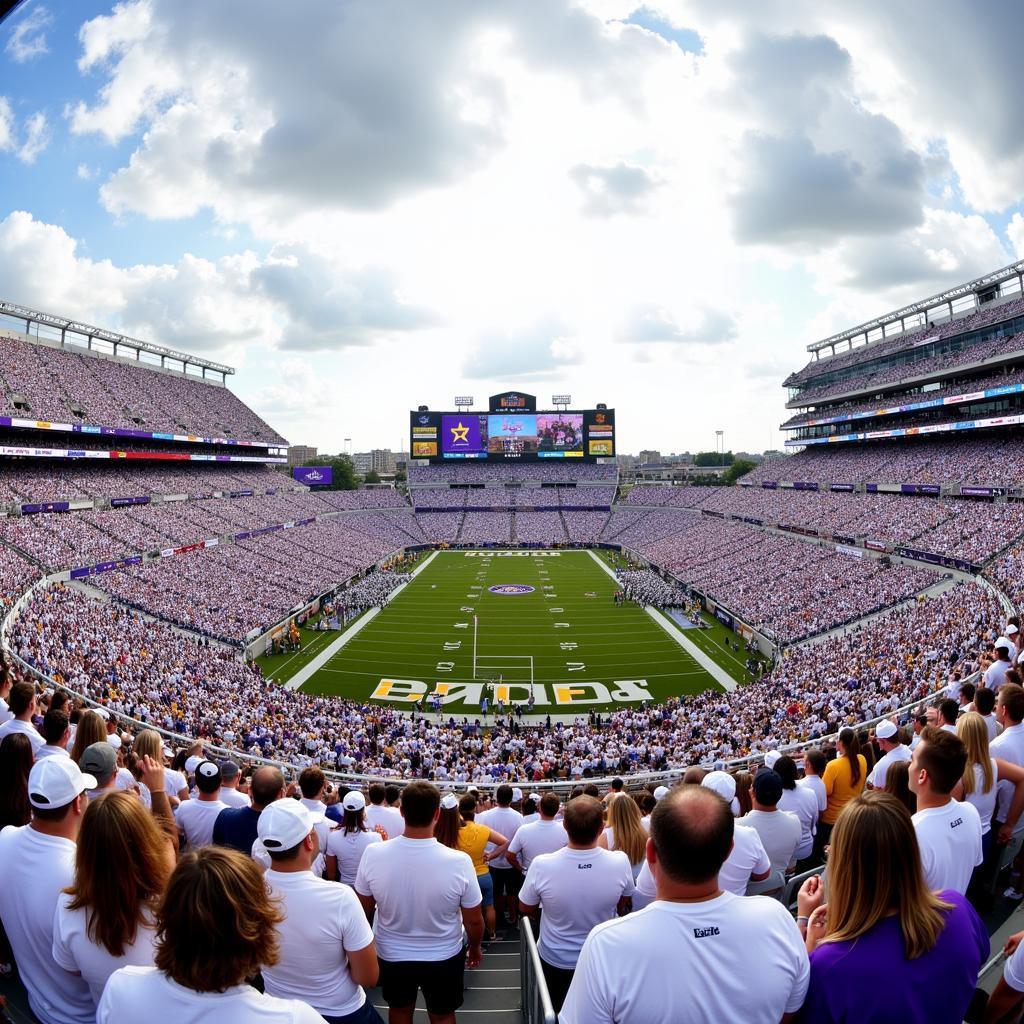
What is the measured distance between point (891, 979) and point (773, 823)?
121 inches

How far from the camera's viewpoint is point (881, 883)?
7.57 feet

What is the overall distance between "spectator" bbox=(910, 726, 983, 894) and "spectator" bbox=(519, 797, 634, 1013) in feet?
5.15

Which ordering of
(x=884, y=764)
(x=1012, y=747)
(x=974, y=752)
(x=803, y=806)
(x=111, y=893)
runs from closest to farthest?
(x=111, y=893) < (x=974, y=752) < (x=1012, y=747) < (x=884, y=764) < (x=803, y=806)

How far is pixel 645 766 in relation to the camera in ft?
55.5

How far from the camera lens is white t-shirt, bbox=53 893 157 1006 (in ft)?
9.02

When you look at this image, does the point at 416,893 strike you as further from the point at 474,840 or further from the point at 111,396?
the point at 111,396

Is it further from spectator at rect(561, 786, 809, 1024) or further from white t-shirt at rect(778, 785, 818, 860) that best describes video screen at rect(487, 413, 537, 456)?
spectator at rect(561, 786, 809, 1024)

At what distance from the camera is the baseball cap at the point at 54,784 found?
3219mm

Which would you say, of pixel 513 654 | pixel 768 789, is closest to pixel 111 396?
pixel 513 654

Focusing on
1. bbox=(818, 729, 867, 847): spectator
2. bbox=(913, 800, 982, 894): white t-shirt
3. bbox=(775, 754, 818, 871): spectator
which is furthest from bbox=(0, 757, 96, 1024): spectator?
bbox=(818, 729, 867, 847): spectator

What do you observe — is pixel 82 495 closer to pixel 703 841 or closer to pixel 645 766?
pixel 645 766

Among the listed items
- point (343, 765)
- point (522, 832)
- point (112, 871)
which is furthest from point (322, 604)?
point (112, 871)

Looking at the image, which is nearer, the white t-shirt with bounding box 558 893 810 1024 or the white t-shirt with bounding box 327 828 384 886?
the white t-shirt with bounding box 558 893 810 1024

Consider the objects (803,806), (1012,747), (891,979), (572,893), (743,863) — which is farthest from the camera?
(803,806)
